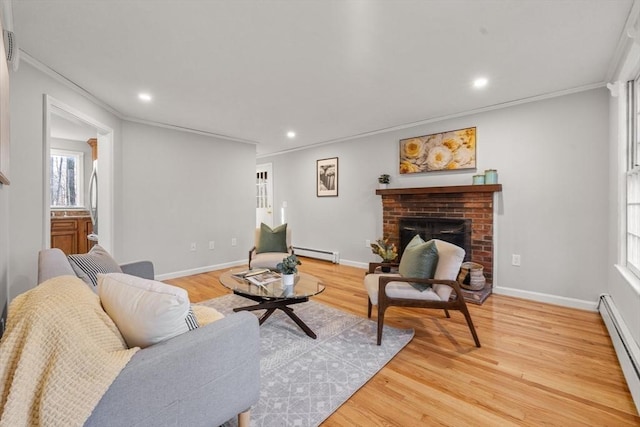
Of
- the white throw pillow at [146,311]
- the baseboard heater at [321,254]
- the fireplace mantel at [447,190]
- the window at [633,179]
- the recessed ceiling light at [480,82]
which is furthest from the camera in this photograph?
the baseboard heater at [321,254]

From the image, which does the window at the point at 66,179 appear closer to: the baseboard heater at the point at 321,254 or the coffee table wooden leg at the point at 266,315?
the baseboard heater at the point at 321,254

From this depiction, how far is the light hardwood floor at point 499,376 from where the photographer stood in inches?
60.4

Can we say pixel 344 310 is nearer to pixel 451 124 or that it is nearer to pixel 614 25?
pixel 451 124

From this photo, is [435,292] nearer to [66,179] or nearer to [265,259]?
[265,259]

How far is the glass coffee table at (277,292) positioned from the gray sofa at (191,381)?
3.16ft

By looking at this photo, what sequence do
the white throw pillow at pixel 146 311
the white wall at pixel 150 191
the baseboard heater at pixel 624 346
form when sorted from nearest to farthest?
the white throw pillow at pixel 146 311
the baseboard heater at pixel 624 346
the white wall at pixel 150 191

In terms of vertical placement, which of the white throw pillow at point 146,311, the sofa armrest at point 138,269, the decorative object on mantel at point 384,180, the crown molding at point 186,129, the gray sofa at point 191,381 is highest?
the crown molding at point 186,129

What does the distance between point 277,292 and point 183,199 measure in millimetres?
2817

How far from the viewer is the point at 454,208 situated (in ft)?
12.3

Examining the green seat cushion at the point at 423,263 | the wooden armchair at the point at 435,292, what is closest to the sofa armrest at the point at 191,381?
the wooden armchair at the point at 435,292

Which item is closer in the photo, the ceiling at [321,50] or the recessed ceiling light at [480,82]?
the ceiling at [321,50]

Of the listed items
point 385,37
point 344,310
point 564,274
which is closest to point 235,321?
point 344,310

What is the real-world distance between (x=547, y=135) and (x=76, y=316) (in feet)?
13.8

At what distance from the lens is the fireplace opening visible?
3.65 meters
